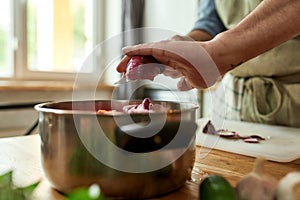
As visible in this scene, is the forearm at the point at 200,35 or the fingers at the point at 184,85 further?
the forearm at the point at 200,35

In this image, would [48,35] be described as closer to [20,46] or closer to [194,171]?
[20,46]

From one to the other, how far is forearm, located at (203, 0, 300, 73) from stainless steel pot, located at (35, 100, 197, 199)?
0.78ft

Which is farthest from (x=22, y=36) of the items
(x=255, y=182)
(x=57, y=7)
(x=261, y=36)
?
(x=255, y=182)

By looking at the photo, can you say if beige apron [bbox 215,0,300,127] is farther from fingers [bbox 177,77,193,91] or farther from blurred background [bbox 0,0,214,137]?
blurred background [bbox 0,0,214,137]

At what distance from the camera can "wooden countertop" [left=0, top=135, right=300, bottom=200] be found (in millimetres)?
438

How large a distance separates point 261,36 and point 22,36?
5.77 feet

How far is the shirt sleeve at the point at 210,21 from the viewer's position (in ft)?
3.76

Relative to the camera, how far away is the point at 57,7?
221 centimetres

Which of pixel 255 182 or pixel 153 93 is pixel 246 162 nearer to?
pixel 255 182

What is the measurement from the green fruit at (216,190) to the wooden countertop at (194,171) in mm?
108

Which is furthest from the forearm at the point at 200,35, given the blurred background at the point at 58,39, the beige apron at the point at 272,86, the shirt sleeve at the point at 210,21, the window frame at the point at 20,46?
the window frame at the point at 20,46

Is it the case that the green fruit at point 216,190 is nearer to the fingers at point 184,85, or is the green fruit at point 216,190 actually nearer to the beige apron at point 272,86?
the fingers at point 184,85

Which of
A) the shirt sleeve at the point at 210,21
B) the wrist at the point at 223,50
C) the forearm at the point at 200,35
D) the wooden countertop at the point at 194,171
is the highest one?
the shirt sleeve at the point at 210,21

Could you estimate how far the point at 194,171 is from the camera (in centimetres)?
54
